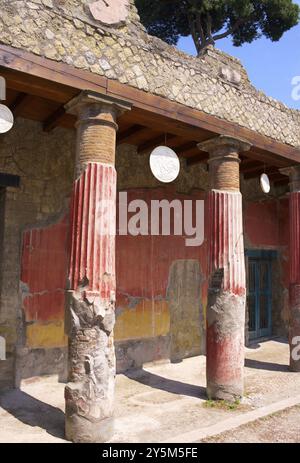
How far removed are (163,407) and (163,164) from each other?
8.81ft

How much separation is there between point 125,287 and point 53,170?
1990 mm

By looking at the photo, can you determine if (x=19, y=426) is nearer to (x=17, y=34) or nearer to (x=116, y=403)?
(x=116, y=403)

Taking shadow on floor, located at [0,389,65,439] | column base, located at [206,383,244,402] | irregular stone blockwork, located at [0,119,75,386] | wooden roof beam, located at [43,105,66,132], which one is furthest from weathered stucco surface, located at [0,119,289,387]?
column base, located at [206,383,244,402]

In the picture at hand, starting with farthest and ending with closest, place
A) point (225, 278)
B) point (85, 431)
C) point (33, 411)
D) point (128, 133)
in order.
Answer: point (128, 133)
point (225, 278)
point (33, 411)
point (85, 431)

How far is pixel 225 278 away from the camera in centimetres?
489

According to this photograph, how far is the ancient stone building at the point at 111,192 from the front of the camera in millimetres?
3695

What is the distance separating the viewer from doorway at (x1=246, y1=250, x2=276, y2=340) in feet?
27.6

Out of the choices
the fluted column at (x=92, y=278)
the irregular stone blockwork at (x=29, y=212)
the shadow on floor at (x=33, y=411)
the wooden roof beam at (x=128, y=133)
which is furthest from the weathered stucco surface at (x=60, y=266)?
the fluted column at (x=92, y=278)

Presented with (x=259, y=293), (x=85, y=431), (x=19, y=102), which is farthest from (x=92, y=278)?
(x=259, y=293)

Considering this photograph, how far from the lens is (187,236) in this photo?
7.07 metres

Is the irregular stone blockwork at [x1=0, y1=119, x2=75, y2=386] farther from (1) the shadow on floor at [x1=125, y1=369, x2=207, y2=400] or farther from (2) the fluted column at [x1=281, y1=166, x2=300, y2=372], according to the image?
(2) the fluted column at [x1=281, y1=166, x2=300, y2=372]

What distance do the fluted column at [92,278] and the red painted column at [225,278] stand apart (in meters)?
1.54

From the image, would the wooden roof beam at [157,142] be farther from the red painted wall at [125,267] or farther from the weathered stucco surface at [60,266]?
the red painted wall at [125,267]

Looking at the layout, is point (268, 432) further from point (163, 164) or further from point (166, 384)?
point (163, 164)
